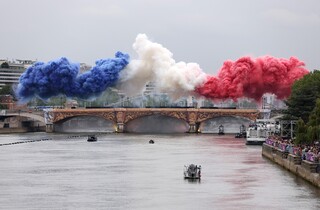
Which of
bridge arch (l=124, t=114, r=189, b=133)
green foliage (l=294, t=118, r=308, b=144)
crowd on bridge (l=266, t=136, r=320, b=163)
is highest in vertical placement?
bridge arch (l=124, t=114, r=189, b=133)

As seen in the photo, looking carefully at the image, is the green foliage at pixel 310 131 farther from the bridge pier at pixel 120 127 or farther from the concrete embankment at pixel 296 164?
the bridge pier at pixel 120 127

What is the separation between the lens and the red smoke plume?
157875mm

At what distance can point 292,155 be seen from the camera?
2911 inches

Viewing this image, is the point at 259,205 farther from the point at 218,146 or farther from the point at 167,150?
the point at 218,146

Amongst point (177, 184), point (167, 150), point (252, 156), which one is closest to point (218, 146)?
point (167, 150)

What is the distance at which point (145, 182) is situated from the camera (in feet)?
227

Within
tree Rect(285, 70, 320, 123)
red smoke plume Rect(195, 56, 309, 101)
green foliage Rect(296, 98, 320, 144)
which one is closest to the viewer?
green foliage Rect(296, 98, 320, 144)

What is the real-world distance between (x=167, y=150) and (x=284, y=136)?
1365 centimetres

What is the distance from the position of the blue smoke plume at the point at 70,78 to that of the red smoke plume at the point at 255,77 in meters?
16.9

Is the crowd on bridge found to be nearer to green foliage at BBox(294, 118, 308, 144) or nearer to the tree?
green foliage at BBox(294, 118, 308, 144)

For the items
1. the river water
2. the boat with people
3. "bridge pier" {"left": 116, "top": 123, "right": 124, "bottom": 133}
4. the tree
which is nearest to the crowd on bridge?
the river water

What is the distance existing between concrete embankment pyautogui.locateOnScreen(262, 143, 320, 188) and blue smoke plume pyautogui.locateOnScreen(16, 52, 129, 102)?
74356mm

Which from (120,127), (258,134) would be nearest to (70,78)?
(120,127)

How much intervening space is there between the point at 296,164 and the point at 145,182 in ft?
37.3
